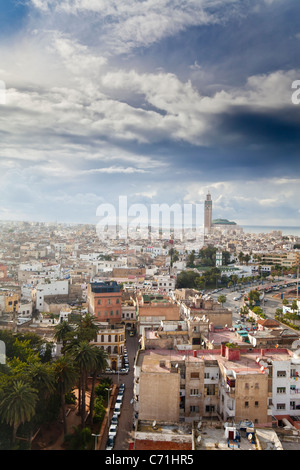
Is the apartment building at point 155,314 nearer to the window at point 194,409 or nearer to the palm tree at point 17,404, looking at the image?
the window at point 194,409

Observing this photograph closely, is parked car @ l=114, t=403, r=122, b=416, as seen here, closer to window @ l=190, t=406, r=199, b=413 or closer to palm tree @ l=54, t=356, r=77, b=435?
palm tree @ l=54, t=356, r=77, b=435

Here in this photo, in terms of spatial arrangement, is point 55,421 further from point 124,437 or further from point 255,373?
point 255,373

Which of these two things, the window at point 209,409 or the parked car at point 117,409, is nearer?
the window at point 209,409

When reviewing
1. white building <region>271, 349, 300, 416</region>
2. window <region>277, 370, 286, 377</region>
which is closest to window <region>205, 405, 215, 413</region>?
white building <region>271, 349, 300, 416</region>

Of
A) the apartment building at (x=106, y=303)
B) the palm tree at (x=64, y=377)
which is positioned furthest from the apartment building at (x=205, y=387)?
the apartment building at (x=106, y=303)

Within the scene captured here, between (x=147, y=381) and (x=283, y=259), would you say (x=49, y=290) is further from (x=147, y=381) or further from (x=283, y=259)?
(x=283, y=259)

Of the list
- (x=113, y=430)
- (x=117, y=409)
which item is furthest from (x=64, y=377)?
(x=117, y=409)
